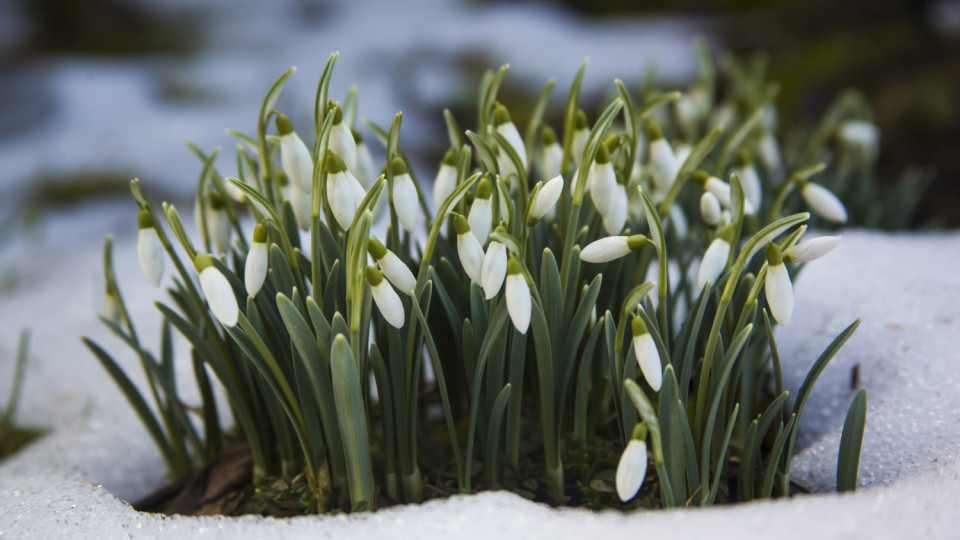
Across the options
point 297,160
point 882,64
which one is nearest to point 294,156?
point 297,160

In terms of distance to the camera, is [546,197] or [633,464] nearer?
[633,464]

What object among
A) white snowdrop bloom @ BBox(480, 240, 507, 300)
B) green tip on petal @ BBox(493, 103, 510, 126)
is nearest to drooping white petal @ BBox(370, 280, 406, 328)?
white snowdrop bloom @ BBox(480, 240, 507, 300)

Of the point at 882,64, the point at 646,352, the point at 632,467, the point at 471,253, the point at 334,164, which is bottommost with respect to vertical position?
the point at 632,467

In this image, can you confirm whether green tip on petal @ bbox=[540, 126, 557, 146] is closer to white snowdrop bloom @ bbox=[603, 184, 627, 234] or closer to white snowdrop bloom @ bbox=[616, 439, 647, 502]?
white snowdrop bloom @ bbox=[603, 184, 627, 234]

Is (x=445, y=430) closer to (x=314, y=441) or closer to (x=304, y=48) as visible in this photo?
(x=314, y=441)

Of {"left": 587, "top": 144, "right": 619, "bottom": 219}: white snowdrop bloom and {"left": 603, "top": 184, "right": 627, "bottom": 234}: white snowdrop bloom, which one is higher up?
{"left": 587, "top": 144, "right": 619, "bottom": 219}: white snowdrop bloom


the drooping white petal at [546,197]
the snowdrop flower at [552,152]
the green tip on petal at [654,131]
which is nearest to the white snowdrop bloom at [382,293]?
the drooping white petal at [546,197]

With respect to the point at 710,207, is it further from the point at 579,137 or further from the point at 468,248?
the point at 468,248

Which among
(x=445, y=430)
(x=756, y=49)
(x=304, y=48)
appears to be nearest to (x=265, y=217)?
(x=445, y=430)
